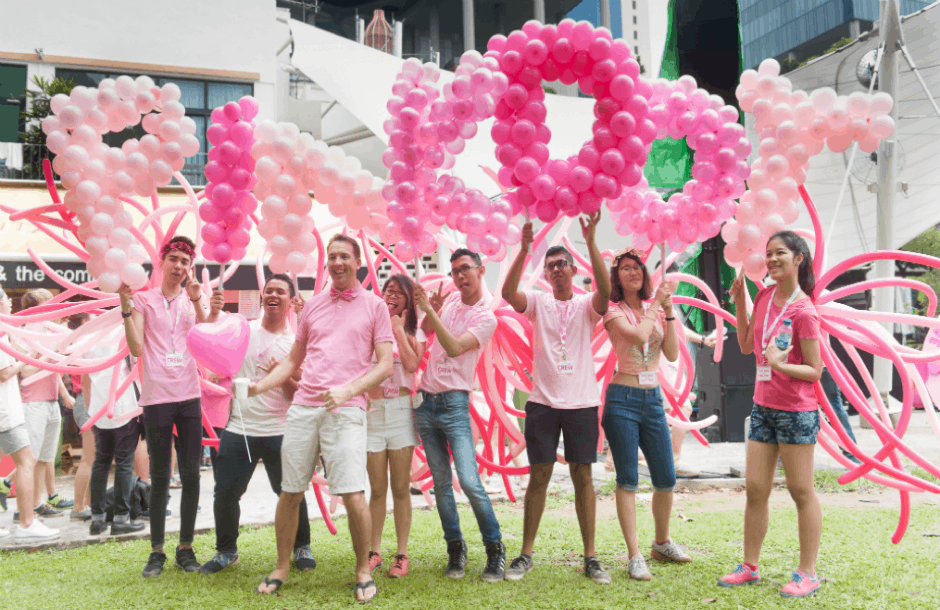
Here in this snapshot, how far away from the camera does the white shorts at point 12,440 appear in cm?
425

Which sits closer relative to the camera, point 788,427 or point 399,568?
point 788,427

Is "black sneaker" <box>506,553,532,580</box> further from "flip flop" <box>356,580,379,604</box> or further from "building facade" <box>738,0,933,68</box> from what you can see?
"building facade" <box>738,0,933,68</box>

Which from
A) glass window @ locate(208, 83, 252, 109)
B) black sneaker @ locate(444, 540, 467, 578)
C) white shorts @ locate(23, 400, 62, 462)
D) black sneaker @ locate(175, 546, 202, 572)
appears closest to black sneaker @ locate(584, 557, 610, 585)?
black sneaker @ locate(444, 540, 467, 578)

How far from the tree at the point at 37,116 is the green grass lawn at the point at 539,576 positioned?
7388 millimetres

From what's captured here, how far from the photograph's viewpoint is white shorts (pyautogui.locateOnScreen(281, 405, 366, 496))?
10.00 feet

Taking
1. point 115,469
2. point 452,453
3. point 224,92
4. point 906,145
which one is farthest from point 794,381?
point 906,145

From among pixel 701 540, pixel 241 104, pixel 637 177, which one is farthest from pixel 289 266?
pixel 701 540

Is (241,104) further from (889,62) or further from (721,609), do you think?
(889,62)

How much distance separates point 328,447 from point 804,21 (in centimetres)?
4051

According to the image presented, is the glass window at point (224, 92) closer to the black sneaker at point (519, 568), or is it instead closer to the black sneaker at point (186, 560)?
the black sneaker at point (186, 560)

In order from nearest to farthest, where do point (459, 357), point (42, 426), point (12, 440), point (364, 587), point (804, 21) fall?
point (364, 587)
point (459, 357)
point (12, 440)
point (42, 426)
point (804, 21)

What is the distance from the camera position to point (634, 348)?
11.0 ft

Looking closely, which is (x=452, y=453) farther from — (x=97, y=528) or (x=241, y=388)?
(x=97, y=528)

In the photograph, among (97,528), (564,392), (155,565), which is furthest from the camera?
(97,528)
